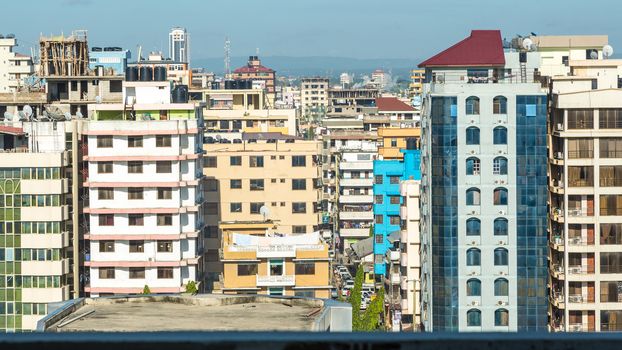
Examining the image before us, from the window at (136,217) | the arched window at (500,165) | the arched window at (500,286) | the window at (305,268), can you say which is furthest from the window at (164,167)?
the arched window at (500,286)

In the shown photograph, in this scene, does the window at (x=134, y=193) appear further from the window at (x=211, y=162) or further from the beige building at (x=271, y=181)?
the window at (x=211, y=162)

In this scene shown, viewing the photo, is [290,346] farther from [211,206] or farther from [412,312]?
[211,206]

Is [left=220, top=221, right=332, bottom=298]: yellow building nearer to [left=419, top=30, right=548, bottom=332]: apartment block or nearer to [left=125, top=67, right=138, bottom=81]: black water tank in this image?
[left=419, top=30, right=548, bottom=332]: apartment block

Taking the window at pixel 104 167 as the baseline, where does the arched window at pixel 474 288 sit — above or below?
below

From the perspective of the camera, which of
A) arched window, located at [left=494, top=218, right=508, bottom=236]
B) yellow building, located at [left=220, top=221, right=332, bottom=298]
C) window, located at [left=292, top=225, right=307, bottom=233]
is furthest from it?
window, located at [left=292, top=225, right=307, bottom=233]

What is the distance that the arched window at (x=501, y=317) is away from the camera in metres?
39.6

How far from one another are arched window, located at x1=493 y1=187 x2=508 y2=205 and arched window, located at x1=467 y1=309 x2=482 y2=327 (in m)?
3.26

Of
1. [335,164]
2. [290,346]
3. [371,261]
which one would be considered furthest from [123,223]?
[335,164]

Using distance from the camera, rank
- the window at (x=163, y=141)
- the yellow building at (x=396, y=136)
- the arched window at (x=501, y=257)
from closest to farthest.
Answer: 1. the arched window at (x=501, y=257)
2. the window at (x=163, y=141)
3. the yellow building at (x=396, y=136)

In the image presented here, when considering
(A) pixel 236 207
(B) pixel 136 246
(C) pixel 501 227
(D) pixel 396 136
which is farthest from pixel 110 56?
(C) pixel 501 227

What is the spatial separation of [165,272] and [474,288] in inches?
434

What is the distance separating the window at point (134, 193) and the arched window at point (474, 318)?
12.3 m

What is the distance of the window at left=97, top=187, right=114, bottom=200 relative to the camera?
45.6 meters

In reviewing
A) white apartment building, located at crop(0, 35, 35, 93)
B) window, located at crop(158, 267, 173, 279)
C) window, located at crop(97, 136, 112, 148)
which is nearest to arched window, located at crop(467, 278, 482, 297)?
window, located at crop(158, 267, 173, 279)
